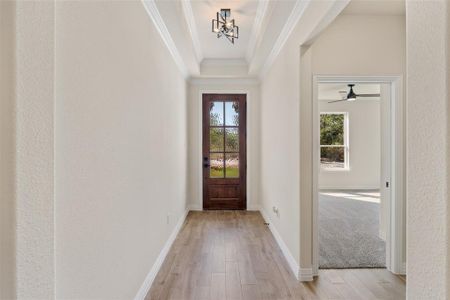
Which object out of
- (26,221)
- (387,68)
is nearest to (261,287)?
(26,221)

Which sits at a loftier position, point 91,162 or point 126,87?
point 126,87

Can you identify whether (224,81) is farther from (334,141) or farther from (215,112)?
(334,141)

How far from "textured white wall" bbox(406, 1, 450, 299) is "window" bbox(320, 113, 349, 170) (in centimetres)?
740

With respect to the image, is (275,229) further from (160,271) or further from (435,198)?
(435,198)

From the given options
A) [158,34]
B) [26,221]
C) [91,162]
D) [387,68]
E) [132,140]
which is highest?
[158,34]

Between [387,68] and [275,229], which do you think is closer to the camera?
[387,68]

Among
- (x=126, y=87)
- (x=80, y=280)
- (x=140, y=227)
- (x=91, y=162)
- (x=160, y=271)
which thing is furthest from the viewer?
(x=160, y=271)

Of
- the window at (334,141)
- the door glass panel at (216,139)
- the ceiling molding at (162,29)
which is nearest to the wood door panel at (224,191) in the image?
the door glass panel at (216,139)

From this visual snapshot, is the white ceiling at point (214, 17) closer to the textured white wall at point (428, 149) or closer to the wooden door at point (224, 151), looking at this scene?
the wooden door at point (224, 151)

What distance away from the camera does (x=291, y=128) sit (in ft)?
9.76

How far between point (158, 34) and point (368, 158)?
23.3 feet

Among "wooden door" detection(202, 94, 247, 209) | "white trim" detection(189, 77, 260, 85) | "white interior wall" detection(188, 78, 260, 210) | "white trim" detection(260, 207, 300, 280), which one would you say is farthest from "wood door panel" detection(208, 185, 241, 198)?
"white trim" detection(189, 77, 260, 85)

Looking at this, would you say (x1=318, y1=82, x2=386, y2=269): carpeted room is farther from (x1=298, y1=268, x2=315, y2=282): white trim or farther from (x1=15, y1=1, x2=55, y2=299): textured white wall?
(x1=15, y1=1, x2=55, y2=299): textured white wall

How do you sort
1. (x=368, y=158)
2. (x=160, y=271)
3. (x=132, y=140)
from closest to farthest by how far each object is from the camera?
(x=132, y=140)
(x=160, y=271)
(x=368, y=158)
